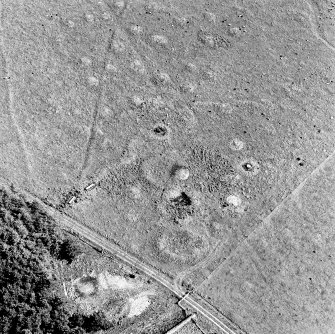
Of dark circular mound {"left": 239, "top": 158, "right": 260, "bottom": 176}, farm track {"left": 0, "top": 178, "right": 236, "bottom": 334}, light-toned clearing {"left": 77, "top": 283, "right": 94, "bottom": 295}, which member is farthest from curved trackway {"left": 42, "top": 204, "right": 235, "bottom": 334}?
dark circular mound {"left": 239, "top": 158, "right": 260, "bottom": 176}

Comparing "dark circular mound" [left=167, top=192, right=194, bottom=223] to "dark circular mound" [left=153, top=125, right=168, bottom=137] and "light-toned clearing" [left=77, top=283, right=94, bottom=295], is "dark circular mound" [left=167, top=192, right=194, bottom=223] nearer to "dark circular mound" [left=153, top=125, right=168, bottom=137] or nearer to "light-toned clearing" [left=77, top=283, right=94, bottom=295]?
"dark circular mound" [left=153, top=125, right=168, bottom=137]

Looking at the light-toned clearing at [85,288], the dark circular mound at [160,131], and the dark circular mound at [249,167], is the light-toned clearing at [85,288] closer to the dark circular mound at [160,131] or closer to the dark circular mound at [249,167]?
the dark circular mound at [160,131]

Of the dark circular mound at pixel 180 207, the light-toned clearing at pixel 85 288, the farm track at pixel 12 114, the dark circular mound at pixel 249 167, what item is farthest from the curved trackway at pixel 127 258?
the dark circular mound at pixel 249 167

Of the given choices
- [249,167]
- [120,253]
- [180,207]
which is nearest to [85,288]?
[120,253]

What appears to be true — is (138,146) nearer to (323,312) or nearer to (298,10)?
(323,312)

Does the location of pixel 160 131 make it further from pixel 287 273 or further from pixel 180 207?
pixel 287 273
